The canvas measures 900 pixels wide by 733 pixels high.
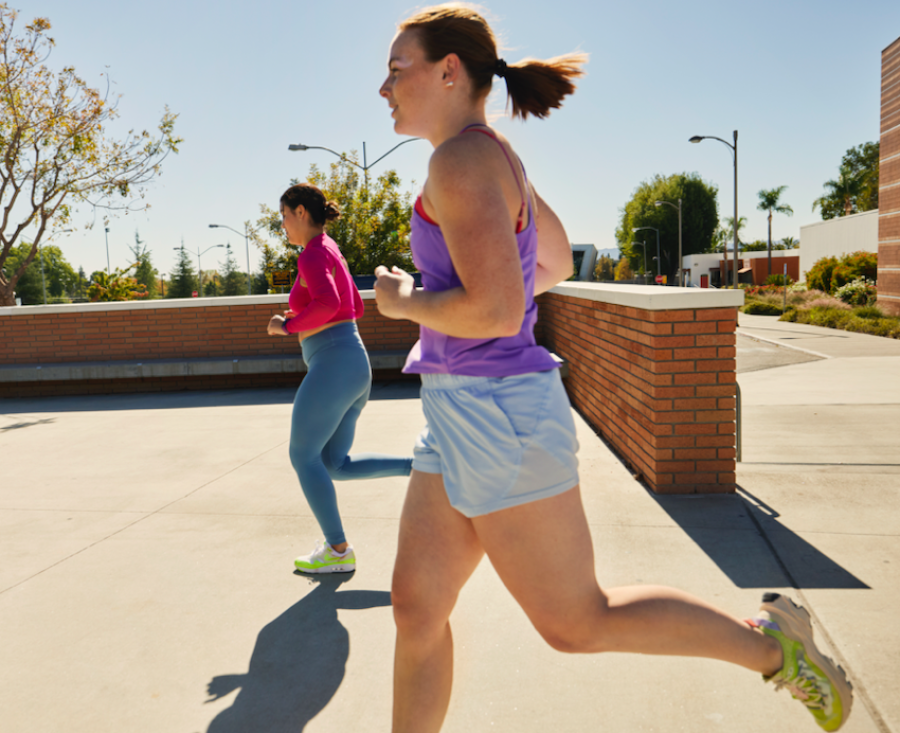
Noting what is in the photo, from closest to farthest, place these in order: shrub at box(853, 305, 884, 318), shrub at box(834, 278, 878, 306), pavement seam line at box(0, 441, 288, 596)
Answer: pavement seam line at box(0, 441, 288, 596)
shrub at box(853, 305, 884, 318)
shrub at box(834, 278, 878, 306)

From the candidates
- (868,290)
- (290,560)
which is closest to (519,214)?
(290,560)

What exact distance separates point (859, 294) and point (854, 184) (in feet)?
199

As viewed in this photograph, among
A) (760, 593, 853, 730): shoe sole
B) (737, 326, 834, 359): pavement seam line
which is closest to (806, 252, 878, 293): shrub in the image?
(737, 326, 834, 359): pavement seam line

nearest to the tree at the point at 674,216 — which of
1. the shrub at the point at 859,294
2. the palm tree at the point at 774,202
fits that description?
the palm tree at the point at 774,202

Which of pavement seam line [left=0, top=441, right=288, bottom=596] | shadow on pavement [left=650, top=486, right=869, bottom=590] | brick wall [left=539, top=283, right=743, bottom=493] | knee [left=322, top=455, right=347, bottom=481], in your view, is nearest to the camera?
shadow on pavement [left=650, top=486, right=869, bottom=590]

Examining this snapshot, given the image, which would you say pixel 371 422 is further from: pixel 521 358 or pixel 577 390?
pixel 521 358

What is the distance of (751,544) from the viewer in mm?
3596

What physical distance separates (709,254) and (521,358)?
83.0m

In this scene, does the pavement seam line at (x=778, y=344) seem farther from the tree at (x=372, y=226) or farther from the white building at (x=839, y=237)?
the white building at (x=839, y=237)

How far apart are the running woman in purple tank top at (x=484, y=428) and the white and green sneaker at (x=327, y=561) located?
1.82m

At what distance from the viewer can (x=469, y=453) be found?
150cm

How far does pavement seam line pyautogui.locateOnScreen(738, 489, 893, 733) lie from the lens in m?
2.13

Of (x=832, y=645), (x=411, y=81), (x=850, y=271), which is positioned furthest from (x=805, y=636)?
(x=850, y=271)

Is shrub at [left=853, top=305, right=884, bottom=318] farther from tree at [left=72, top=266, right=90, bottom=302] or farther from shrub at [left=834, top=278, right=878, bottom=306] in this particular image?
tree at [left=72, top=266, right=90, bottom=302]
